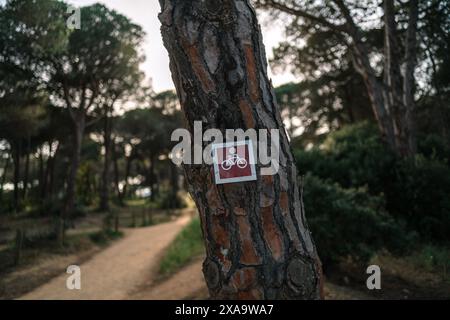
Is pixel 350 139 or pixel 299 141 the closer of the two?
pixel 350 139

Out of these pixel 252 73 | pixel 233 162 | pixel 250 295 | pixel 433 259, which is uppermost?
pixel 252 73

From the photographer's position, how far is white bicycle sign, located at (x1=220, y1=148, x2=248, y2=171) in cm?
176

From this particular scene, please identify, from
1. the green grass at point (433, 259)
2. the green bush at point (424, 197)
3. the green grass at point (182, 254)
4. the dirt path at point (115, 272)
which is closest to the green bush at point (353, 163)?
the green bush at point (424, 197)

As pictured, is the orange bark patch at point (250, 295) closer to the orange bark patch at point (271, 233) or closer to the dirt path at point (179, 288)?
the orange bark patch at point (271, 233)

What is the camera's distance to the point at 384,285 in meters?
5.92

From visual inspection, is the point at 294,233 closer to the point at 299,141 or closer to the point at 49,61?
the point at 49,61

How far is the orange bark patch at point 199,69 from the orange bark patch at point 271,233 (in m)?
0.63

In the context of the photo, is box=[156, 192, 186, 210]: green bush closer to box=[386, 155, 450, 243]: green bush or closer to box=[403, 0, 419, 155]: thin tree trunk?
box=[403, 0, 419, 155]: thin tree trunk

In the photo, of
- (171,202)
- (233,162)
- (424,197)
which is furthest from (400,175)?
(171,202)

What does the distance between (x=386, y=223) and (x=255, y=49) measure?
617cm

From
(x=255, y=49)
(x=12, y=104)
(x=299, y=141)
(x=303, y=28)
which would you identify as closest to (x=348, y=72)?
(x=299, y=141)

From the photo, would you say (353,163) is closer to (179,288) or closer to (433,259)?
(433,259)

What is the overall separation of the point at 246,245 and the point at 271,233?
13cm

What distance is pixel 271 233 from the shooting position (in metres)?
1.71
